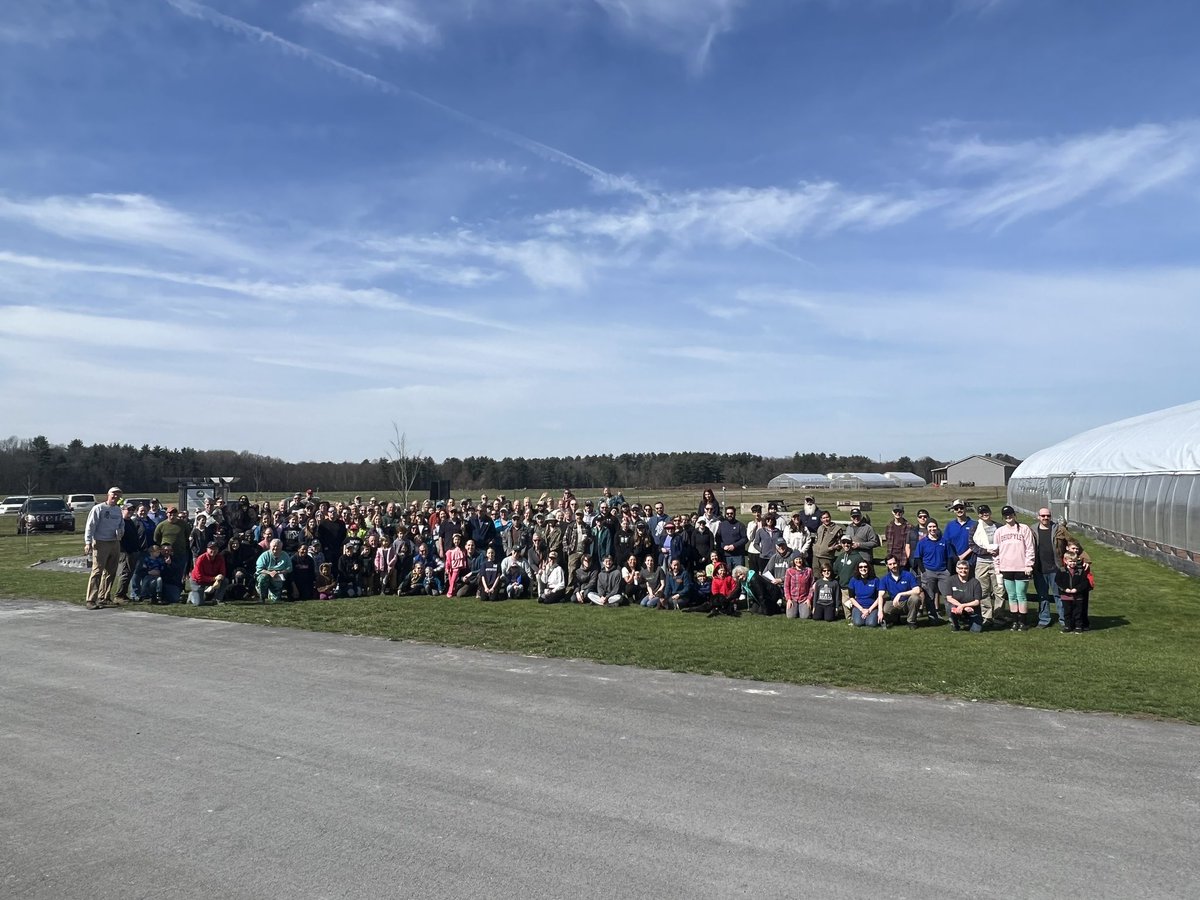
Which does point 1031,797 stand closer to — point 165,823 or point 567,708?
point 567,708

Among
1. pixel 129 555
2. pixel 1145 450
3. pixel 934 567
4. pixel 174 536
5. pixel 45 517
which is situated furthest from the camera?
pixel 45 517

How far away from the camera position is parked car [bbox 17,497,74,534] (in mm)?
39822

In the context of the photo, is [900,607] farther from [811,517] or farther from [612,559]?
[612,559]

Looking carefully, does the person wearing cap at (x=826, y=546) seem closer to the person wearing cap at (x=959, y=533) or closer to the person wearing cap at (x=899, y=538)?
the person wearing cap at (x=899, y=538)

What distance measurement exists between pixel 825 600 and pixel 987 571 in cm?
243

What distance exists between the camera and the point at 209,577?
1588 centimetres

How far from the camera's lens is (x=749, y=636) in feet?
39.0

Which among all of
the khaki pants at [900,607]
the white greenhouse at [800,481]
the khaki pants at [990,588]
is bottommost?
the khaki pants at [900,607]

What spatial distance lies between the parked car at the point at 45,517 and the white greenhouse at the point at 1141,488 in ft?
143

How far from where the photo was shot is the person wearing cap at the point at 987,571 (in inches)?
496

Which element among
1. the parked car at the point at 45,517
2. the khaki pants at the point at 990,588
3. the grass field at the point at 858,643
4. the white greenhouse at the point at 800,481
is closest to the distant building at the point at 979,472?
the white greenhouse at the point at 800,481

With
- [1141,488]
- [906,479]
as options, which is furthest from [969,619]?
[906,479]

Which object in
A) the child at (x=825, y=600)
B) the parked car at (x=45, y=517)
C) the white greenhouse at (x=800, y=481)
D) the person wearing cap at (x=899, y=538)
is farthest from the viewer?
the white greenhouse at (x=800, y=481)

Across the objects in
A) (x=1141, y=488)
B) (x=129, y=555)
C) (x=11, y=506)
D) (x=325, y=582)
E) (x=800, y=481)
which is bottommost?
(x=11, y=506)
